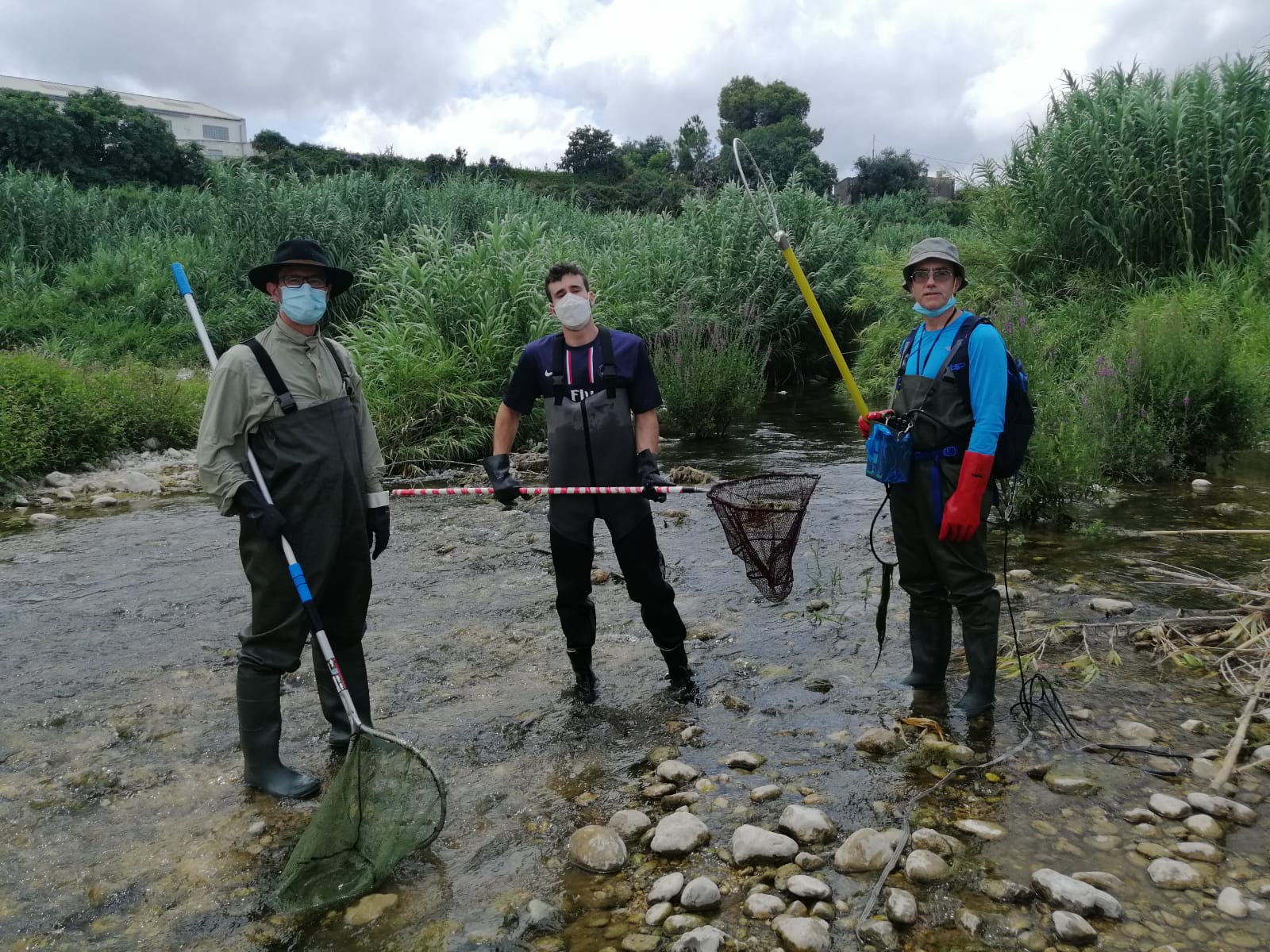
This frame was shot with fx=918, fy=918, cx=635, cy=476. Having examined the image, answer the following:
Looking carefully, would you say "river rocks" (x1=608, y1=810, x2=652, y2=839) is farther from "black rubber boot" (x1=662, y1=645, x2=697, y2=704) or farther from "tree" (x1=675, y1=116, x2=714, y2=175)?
"tree" (x1=675, y1=116, x2=714, y2=175)

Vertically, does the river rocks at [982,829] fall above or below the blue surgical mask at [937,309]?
below

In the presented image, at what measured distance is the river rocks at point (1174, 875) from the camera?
273cm

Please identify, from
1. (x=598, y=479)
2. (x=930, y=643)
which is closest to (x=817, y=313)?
(x=598, y=479)

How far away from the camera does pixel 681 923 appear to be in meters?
2.70

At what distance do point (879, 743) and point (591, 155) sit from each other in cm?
5854

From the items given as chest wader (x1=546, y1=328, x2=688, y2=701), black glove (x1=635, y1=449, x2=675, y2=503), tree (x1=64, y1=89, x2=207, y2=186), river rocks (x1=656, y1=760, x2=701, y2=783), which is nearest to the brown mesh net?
black glove (x1=635, y1=449, x2=675, y2=503)

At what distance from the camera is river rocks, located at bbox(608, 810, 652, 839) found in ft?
10.6

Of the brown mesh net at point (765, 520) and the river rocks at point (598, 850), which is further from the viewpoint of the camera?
the brown mesh net at point (765, 520)

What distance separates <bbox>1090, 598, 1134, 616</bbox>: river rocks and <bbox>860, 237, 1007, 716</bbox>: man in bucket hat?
152 centimetres

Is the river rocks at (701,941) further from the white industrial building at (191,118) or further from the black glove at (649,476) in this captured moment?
the white industrial building at (191,118)

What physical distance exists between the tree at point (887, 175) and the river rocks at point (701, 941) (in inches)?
2217

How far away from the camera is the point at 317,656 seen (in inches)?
156

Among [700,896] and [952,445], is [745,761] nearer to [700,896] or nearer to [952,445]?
[700,896]

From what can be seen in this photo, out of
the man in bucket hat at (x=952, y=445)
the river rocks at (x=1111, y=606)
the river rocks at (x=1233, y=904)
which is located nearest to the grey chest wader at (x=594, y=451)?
the man in bucket hat at (x=952, y=445)
